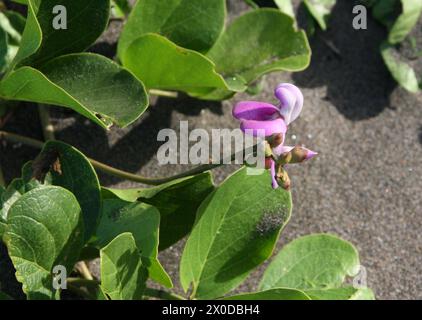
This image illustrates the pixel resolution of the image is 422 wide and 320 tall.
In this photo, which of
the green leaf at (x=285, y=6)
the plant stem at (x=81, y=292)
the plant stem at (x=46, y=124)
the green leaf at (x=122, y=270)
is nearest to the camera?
the green leaf at (x=122, y=270)

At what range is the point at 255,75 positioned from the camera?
1.21 metres

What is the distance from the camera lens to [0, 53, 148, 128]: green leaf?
3.04 feet

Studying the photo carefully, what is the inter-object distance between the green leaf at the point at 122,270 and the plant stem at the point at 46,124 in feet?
1.17

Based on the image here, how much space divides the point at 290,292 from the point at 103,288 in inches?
9.2

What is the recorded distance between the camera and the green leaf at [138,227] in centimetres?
97

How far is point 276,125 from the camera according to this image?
2.96ft

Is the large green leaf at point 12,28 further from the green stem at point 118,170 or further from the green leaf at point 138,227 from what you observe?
the green leaf at point 138,227

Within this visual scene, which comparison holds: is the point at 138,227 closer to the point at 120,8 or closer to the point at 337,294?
the point at 337,294

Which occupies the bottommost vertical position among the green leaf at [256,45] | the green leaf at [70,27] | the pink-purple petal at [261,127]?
the green leaf at [256,45]

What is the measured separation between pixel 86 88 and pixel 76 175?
0.12 metres

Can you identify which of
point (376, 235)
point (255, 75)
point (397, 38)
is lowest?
point (376, 235)

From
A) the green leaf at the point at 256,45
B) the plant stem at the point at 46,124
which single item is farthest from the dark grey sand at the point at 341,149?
the green leaf at the point at 256,45
